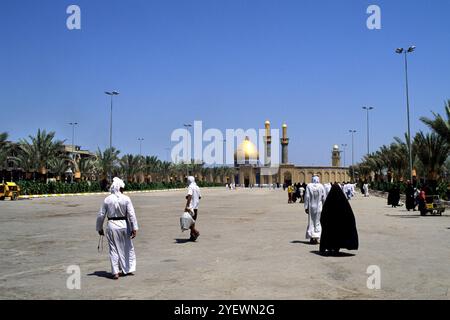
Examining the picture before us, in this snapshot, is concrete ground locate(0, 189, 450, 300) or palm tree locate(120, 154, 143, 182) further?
palm tree locate(120, 154, 143, 182)

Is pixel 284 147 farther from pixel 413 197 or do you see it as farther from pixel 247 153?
pixel 413 197

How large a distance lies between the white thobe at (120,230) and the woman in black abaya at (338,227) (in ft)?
11.9

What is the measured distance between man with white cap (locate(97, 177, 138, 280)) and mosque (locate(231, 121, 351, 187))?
97444 mm

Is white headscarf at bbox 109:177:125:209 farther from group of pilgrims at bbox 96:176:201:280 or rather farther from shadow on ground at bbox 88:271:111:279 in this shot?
shadow on ground at bbox 88:271:111:279

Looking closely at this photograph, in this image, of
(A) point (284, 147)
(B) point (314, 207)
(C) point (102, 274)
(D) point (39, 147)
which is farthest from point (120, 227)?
(A) point (284, 147)

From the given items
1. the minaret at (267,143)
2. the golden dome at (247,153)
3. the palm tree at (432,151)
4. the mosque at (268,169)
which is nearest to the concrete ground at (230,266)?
the palm tree at (432,151)

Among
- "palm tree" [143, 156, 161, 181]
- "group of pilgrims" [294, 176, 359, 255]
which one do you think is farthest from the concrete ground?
"palm tree" [143, 156, 161, 181]

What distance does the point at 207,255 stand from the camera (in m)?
8.47

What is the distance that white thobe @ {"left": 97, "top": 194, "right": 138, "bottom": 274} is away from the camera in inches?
261

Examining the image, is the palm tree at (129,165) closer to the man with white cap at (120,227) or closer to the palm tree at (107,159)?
the palm tree at (107,159)

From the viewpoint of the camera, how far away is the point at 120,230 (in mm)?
6688

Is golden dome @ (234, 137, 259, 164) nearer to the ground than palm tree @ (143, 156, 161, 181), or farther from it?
farther from it

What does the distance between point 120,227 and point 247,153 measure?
106551 millimetres
